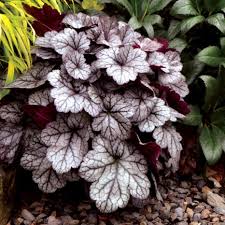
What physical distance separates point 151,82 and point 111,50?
278 millimetres

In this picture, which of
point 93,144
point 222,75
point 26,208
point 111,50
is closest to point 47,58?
point 111,50

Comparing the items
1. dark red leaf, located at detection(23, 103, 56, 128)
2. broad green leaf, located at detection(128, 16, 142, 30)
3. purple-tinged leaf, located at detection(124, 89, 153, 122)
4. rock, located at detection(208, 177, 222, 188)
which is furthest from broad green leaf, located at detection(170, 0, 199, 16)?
dark red leaf, located at detection(23, 103, 56, 128)

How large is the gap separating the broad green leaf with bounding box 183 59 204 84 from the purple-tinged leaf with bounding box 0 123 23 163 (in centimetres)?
105

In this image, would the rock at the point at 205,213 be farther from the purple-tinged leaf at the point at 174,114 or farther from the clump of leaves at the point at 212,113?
the purple-tinged leaf at the point at 174,114

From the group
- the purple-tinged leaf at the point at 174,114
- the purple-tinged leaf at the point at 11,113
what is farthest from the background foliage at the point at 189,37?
the purple-tinged leaf at the point at 174,114

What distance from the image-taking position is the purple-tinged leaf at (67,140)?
7.40ft

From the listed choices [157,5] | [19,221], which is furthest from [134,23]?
[19,221]

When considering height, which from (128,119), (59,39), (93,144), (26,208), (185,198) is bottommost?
(26,208)

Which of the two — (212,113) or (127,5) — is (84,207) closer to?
(212,113)

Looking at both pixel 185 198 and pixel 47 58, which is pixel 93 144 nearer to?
pixel 47 58

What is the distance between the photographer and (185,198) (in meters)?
2.73

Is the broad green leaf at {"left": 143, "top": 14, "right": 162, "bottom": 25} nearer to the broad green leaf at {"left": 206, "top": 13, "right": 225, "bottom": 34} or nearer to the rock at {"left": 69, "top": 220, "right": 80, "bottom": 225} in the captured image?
the broad green leaf at {"left": 206, "top": 13, "right": 225, "bottom": 34}

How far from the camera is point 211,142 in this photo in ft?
9.17

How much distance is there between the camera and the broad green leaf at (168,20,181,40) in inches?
122
